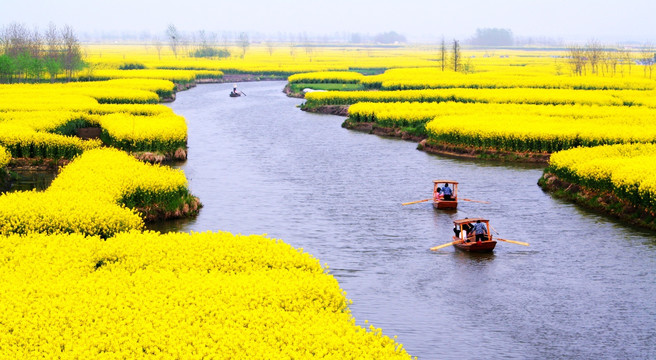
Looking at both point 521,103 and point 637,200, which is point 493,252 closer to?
point 637,200

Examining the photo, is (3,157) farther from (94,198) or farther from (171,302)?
(171,302)

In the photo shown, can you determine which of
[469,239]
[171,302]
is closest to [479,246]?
[469,239]

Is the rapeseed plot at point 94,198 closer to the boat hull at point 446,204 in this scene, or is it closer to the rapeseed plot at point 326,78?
the boat hull at point 446,204

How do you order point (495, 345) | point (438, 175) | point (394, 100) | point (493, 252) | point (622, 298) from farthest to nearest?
point (394, 100)
point (438, 175)
point (493, 252)
point (622, 298)
point (495, 345)

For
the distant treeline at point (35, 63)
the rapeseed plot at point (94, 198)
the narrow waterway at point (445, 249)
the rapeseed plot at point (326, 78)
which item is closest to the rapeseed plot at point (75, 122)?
the narrow waterway at point (445, 249)

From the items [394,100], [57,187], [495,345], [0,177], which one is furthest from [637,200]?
[394,100]

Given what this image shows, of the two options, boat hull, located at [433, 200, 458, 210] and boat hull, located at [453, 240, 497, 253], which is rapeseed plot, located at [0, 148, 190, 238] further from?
boat hull, located at [453, 240, 497, 253]
